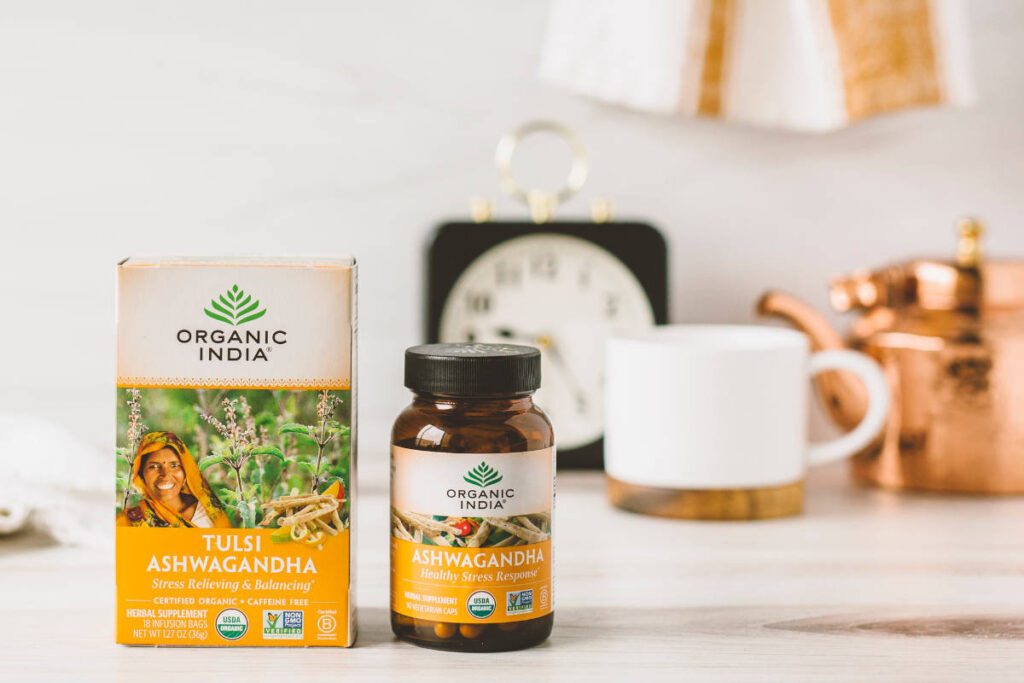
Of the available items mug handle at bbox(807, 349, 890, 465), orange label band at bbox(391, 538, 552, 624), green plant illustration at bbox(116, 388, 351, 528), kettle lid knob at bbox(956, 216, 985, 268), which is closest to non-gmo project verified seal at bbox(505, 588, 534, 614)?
orange label band at bbox(391, 538, 552, 624)

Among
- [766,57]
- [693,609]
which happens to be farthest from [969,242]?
[693,609]

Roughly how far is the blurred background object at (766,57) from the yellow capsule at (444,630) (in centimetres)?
60

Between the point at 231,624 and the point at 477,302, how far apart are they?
0.47 metres

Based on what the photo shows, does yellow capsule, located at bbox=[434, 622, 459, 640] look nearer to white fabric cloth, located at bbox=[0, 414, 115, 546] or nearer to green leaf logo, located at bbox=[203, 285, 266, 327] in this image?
green leaf logo, located at bbox=[203, 285, 266, 327]

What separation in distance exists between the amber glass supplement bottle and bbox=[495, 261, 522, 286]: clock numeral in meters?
0.43

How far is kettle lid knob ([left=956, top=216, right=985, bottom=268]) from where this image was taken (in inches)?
35.9

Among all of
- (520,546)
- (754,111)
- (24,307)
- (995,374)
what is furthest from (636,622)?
(24,307)

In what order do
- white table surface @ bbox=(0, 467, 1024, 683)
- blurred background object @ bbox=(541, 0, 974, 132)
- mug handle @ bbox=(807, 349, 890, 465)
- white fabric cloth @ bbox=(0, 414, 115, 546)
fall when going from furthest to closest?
blurred background object @ bbox=(541, 0, 974, 132) < mug handle @ bbox=(807, 349, 890, 465) < white fabric cloth @ bbox=(0, 414, 115, 546) < white table surface @ bbox=(0, 467, 1024, 683)

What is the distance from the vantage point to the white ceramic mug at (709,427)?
83 centimetres

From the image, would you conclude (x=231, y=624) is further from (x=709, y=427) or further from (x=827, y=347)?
(x=827, y=347)

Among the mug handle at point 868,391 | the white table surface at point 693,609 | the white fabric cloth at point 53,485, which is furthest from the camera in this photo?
the mug handle at point 868,391

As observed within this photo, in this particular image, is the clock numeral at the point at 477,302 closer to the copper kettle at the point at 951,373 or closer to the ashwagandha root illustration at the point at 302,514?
the copper kettle at the point at 951,373

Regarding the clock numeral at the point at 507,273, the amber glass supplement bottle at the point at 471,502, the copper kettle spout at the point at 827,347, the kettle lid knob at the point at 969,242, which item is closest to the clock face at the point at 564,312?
the clock numeral at the point at 507,273

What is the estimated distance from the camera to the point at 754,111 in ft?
3.36
